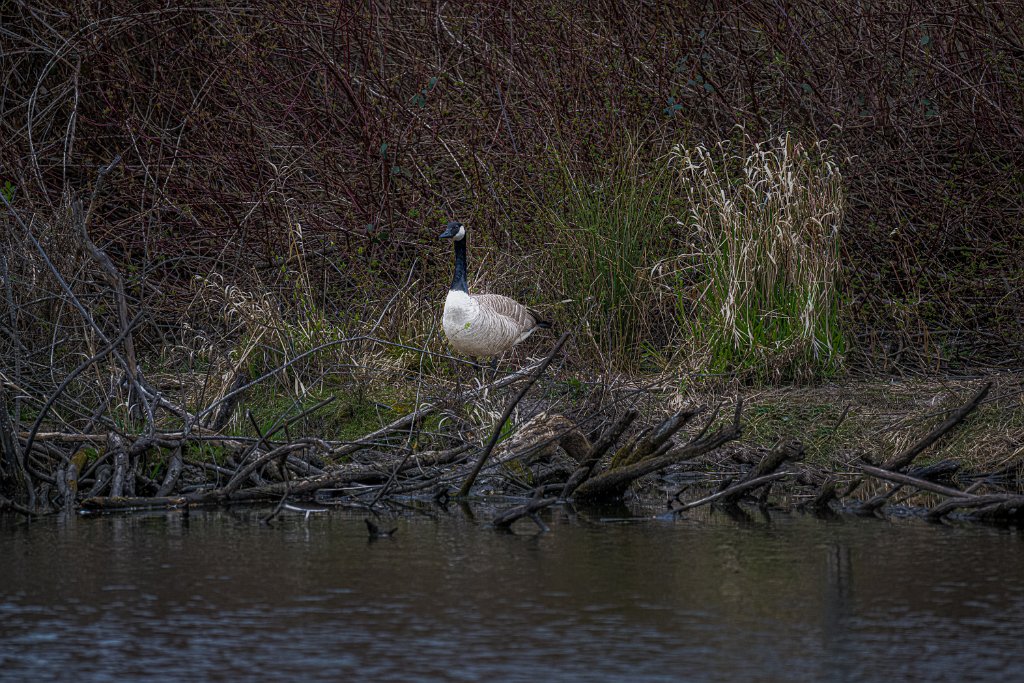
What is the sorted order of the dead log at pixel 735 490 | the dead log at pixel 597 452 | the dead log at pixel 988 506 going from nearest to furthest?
the dead log at pixel 988 506, the dead log at pixel 735 490, the dead log at pixel 597 452

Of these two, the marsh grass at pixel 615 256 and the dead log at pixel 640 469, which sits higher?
the marsh grass at pixel 615 256

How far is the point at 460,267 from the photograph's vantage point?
948 centimetres

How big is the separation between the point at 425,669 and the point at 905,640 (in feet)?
4.60

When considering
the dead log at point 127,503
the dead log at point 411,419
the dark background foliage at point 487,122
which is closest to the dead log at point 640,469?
the dead log at point 411,419

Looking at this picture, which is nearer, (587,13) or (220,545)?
(220,545)

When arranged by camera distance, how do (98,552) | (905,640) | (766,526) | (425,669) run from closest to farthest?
(425,669) → (905,640) → (98,552) → (766,526)

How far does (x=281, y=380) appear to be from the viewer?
29.5 ft

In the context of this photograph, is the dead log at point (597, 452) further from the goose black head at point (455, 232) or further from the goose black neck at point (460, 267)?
the goose black head at point (455, 232)

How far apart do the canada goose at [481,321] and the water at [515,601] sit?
290cm

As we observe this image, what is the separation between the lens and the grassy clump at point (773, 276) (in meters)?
9.02

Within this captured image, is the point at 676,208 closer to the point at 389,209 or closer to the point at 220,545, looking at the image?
the point at 389,209

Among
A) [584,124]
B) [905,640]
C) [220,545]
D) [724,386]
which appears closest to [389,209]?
[584,124]

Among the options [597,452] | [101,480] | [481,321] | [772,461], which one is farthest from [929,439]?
[101,480]

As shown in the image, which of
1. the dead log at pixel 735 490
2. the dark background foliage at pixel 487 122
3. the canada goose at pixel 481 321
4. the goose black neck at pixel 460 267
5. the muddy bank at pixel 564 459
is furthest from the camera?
the dark background foliage at pixel 487 122
